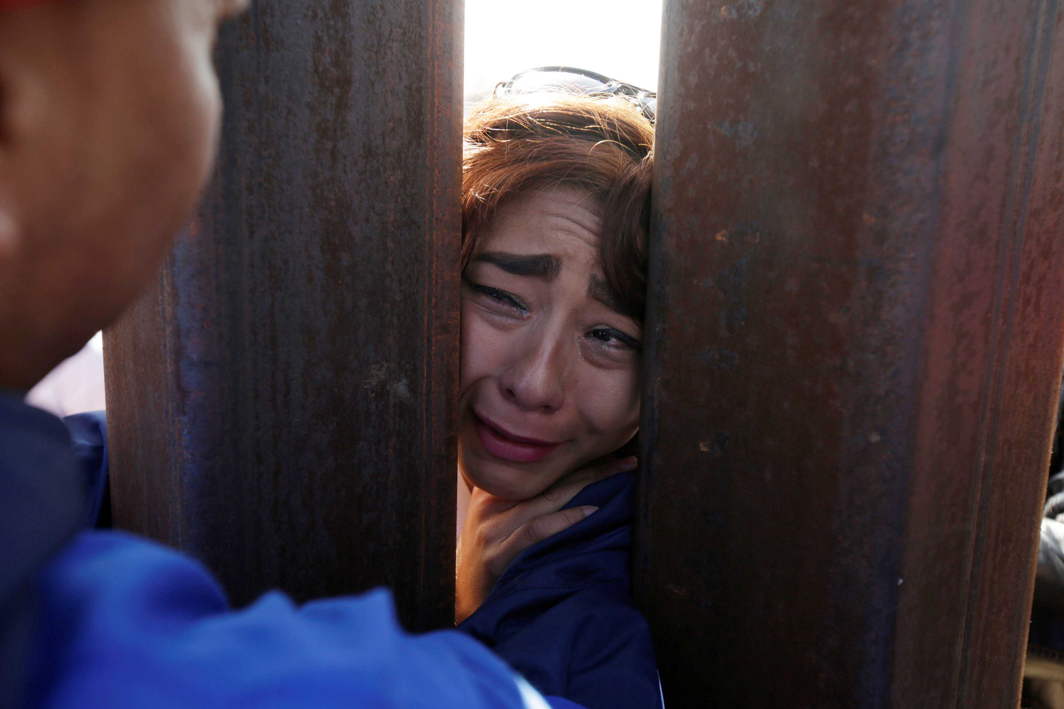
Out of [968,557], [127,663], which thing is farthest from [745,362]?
[127,663]

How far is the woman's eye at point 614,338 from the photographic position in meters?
1.31

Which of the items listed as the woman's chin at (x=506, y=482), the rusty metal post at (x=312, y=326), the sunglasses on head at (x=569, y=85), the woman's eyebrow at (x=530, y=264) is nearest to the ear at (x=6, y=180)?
the rusty metal post at (x=312, y=326)

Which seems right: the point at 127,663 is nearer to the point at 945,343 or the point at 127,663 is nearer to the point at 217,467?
the point at 217,467

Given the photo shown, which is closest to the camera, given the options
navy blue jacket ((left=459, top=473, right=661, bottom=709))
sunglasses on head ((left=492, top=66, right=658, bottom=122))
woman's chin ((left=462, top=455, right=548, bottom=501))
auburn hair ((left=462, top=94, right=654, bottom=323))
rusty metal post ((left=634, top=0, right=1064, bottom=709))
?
rusty metal post ((left=634, top=0, right=1064, bottom=709))

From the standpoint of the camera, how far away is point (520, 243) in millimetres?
1315

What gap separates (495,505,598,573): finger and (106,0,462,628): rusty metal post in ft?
0.98

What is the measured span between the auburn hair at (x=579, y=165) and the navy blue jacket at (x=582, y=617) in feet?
1.16

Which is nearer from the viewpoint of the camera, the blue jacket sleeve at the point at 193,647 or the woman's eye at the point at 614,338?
the blue jacket sleeve at the point at 193,647

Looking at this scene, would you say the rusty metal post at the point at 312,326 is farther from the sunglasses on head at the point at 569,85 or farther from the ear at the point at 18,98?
the sunglasses on head at the point at 569,85

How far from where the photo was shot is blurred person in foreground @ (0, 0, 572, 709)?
15.3 inches

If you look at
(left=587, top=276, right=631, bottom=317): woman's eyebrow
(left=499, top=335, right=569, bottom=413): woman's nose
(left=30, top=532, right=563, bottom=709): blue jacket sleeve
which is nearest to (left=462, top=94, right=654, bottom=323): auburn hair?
(left=587, top=276, right=631, bottom=317): woman's eyebrow

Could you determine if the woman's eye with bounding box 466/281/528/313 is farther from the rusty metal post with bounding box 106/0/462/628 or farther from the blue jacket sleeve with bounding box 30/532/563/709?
the blue jacket sleeve with bounding box 30/532/563/709

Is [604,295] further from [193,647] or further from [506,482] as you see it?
[193,647]

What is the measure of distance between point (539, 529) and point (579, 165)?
62cm
